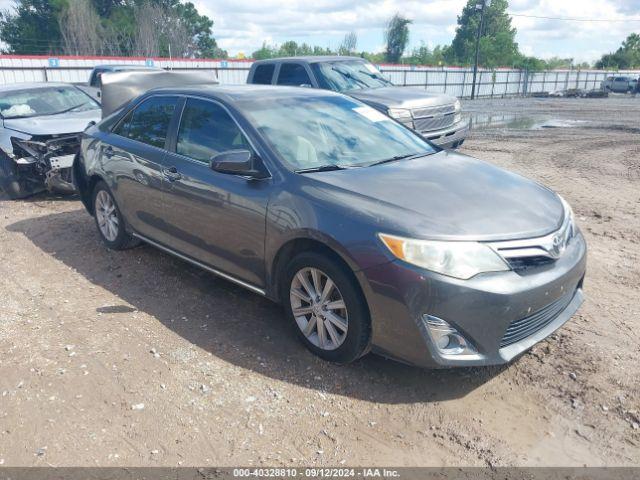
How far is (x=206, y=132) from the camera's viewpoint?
169 inches

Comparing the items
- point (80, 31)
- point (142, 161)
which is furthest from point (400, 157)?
point (80, 31)

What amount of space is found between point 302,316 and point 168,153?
1926 mm

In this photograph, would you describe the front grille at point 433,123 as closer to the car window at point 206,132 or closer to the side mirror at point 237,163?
the car window at point 206,132

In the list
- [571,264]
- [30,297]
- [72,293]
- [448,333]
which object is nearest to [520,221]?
[571,264]

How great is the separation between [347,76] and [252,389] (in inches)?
324

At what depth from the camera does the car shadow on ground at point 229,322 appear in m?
3.34

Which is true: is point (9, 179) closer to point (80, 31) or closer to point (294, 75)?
point (294, 75)

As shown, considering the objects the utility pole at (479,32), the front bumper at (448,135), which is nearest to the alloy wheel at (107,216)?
the front bumper at (448,135)

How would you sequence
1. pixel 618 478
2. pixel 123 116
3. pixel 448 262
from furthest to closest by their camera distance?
1. pixel 123 116
2. pixel 448 262
3. pixel 618 478

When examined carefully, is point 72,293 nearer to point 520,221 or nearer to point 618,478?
point 520,221

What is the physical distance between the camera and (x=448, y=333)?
2.98m

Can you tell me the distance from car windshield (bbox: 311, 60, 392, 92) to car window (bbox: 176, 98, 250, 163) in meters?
5.73

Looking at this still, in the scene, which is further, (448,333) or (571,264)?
(571,264)

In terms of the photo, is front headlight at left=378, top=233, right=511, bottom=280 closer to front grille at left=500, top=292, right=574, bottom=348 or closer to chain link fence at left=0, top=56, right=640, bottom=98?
front grille at left=500, top=292, right=574, bottom=348
